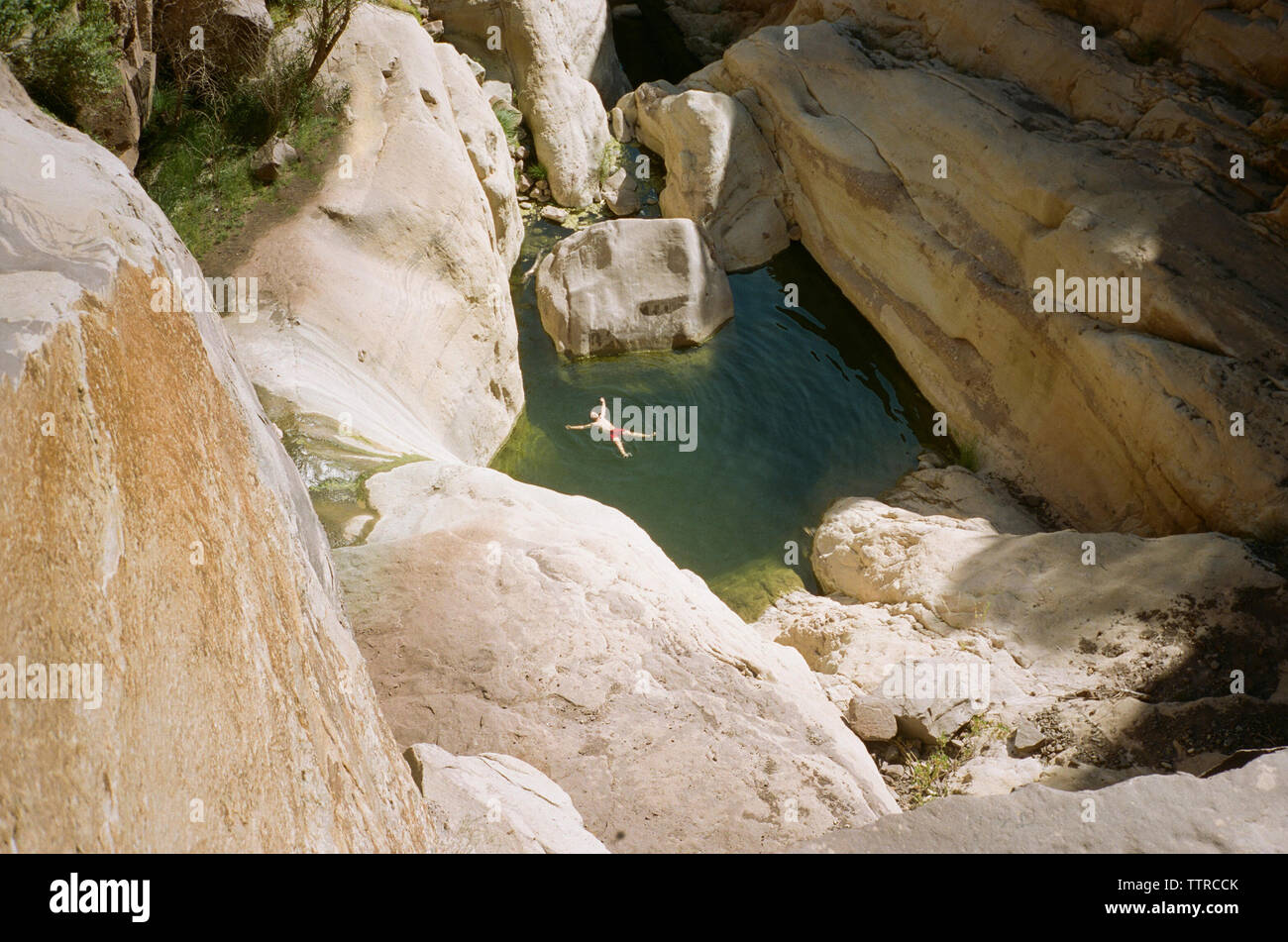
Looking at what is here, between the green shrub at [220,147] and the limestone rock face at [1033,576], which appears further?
the green shrub at [220,147]

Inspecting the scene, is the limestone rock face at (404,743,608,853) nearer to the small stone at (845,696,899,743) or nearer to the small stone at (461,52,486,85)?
the small stone at (845,696,899,743)

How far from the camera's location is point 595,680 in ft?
17.2

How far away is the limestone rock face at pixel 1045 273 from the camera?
26.7 feet

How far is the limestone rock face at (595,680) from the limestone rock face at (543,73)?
29.6ft

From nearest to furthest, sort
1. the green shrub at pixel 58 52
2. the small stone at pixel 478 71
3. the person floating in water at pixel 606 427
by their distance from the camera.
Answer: the green shrub at pixel 58 52 < the person floating in water at pixel 606 427 < the small stone at pixel 478 71

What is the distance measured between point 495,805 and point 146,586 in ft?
6.31

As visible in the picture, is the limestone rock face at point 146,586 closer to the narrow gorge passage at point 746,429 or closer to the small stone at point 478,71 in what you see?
the narrow gorge passage at point 746,429

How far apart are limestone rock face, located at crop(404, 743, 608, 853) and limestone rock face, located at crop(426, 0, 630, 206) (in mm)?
11087

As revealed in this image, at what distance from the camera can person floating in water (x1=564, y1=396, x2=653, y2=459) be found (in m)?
10.1

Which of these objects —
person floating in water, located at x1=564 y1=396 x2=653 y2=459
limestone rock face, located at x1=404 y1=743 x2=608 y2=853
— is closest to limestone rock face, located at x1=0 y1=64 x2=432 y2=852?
limestone rock face, located at x1=404 y1=743 x2=608 y2=853

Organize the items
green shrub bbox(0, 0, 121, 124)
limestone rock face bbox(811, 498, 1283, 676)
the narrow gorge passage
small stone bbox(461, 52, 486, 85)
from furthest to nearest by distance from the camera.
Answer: small stone bbox(461, 52, 486, 85)
the narrow gorge passage
limestone rock face bbox(811, 498, 1283, 676)
green shrub bbox(0, 0, 121, 124)

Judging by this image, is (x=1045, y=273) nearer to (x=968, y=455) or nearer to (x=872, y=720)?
(x=968, y=455)

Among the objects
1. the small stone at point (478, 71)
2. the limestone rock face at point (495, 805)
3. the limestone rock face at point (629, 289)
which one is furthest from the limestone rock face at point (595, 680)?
the small stone at point (478, 71)
